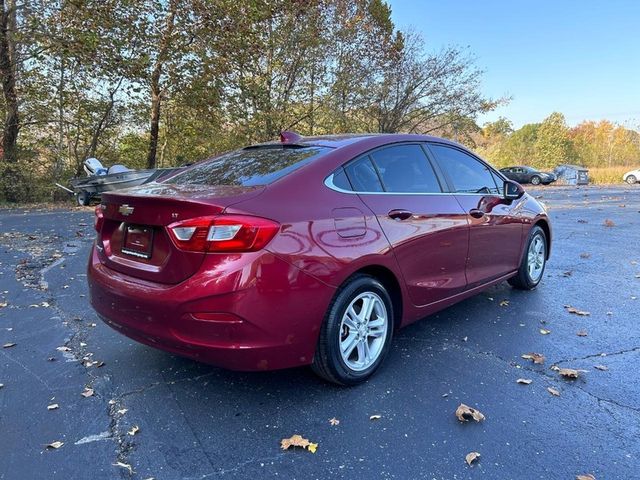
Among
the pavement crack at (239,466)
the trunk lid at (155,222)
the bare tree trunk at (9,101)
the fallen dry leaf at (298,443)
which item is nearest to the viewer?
the pavement crack at (239,466)

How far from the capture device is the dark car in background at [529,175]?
37.5m

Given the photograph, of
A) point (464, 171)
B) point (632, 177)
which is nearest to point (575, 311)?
point (464, 171)

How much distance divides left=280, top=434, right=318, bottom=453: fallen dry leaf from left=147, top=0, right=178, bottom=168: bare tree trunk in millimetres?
16058

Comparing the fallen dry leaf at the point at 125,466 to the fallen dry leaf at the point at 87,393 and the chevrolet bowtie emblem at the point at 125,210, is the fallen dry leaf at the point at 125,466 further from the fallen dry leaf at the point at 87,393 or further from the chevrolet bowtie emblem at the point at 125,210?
the chevrolet bowtie emblem at the point at 125,210

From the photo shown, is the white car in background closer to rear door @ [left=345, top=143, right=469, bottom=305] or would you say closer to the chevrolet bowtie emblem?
rear door @ [left=345, top=143, right=469, bottom=305]

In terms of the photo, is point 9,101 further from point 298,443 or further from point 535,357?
point 535,357

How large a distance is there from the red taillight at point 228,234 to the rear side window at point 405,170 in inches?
44.7

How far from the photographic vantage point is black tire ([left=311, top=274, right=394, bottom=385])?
2.73 metres

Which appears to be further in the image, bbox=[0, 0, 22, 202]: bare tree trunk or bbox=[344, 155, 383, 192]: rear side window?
bbox=[0, 0, 22, 202]: bare tree trunk

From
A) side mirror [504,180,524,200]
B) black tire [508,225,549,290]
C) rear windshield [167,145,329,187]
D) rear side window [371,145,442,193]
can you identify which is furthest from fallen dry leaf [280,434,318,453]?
black tire [508,225,549,290]

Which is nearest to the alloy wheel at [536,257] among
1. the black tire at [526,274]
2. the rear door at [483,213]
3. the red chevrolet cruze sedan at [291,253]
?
the black tire at [526,274]

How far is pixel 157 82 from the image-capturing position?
16.7 m

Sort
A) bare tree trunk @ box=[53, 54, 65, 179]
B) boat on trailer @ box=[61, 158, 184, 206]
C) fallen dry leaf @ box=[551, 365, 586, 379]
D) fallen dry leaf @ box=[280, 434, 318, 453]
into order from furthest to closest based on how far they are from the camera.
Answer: bare tree trunk @ box=[53, 54, 65, 179] → boat on trailer @ box=[61, 158, 184, 206] → fallen dry leaf @ box=[551, 365, 586, 379] → fallen dry leaf @ box=[280, 434, 318, 453]

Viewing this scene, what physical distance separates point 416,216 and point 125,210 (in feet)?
6.28
